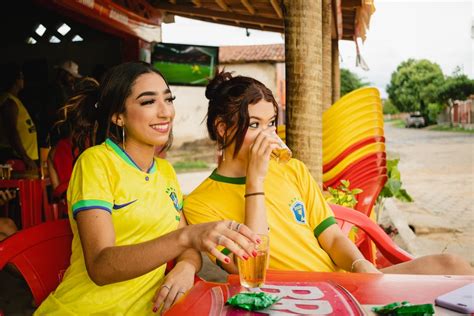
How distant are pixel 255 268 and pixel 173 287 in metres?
0.29

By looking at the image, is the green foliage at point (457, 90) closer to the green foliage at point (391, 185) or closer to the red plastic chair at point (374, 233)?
the green foliage at point (391, 185)

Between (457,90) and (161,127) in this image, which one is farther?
(457,90)

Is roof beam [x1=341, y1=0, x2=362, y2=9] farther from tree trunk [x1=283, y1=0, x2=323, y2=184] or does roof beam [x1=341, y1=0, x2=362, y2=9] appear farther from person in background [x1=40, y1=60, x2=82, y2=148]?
tree trunk [x1=283, y1=0, x2=323, y2=184]

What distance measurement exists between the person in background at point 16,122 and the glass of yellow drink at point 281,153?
143 inches

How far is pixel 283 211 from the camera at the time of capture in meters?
2.07

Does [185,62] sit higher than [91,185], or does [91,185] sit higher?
[185,62]

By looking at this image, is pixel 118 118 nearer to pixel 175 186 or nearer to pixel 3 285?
pixel 175 186

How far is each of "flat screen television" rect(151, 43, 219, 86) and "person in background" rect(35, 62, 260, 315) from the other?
246 inches

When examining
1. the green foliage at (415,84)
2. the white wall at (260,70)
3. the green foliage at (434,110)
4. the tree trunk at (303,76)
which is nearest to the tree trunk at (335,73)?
the tree trunk at (303,76)

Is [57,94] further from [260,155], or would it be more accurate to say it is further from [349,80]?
[349,80]

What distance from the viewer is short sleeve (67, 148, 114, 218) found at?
157 cm

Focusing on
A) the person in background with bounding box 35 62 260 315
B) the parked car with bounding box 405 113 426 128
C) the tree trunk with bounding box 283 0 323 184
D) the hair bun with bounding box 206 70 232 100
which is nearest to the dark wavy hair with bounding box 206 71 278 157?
the hair bun with bounding box 206 70 232 100

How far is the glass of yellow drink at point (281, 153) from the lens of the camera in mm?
1995

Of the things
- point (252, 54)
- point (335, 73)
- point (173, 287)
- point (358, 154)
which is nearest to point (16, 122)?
point (358, 154)
